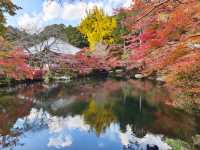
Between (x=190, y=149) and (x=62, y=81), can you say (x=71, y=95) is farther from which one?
(x=190, y=149)

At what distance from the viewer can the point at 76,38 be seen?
4831cm

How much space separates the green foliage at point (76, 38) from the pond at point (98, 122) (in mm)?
25658

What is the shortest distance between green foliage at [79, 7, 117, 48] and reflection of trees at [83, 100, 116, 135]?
19393mm

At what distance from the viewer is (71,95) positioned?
23062mm

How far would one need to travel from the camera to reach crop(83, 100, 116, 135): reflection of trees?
1441 cm

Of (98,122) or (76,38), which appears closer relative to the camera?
(98,122)

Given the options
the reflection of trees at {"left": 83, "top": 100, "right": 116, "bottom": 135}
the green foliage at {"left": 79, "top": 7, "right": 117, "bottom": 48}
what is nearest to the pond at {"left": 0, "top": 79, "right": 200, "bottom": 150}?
the reflection of trees at {"left": 83, "top": 100, "right": 116, "bottom": 135}

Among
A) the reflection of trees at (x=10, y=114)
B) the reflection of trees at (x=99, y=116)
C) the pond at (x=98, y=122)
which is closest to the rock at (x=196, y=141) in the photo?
the pond at (x=98, y=122)

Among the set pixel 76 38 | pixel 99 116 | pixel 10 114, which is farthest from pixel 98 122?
pixel 76 38

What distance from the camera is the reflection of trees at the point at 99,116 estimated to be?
567 inches

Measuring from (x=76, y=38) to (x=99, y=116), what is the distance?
1305 inches

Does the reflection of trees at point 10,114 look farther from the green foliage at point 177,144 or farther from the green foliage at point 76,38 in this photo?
the green foliage at point 76,38

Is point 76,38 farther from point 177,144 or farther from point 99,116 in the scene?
point 177,144

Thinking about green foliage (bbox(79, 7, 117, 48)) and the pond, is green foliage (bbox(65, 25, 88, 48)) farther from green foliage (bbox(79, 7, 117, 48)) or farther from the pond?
the pond
